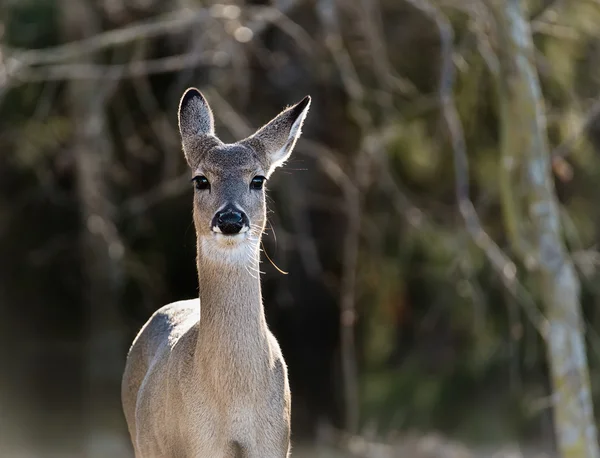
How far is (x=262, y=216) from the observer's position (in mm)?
5531

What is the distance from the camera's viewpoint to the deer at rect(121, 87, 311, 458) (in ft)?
16.9

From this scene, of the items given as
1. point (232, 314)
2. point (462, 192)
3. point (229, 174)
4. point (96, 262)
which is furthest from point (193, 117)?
point (96, 262)

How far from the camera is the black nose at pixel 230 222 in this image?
5.07m

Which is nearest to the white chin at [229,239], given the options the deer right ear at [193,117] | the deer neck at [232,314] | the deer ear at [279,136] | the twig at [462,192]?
the deer neck at [232,314]

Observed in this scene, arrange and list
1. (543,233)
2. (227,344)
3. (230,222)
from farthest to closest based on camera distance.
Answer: (543,233) < (227,344) < (230,222)

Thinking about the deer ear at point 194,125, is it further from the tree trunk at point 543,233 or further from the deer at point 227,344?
the tree trunk at point 543,233

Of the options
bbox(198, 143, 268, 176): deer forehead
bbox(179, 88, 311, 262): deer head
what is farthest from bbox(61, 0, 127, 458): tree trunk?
bbox(198, 143, 268, 176): deer forehead

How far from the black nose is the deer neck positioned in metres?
0.24

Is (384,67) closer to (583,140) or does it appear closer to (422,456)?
(583,140)

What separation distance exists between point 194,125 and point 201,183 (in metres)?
0.50

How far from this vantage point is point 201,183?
5.52 m

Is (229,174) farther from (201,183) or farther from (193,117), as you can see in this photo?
(193,117)

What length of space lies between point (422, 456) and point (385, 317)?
2544 mm

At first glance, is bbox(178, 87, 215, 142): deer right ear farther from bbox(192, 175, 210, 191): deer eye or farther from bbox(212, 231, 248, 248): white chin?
bbox(212, 231, 248, 248): white chin
